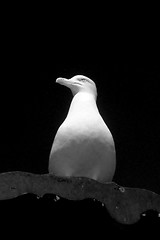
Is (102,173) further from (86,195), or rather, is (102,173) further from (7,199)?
(7,199)

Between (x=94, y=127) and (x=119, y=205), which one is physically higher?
(x=94, y=127)

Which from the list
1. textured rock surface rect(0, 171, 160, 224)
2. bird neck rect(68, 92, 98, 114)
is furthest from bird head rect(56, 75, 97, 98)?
textured rock surface rect(0, 171, 160, 224)

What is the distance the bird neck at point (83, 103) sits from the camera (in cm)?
180

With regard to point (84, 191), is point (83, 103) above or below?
above

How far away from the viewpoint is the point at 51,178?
1471 mm

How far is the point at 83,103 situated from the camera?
1.83m

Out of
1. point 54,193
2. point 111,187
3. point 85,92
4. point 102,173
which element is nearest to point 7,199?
point 54,193

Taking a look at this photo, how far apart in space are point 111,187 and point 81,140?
230 millimetres

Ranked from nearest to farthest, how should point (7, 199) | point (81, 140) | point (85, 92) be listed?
point (7, 199) < point (81, 140) < point (85, 92)

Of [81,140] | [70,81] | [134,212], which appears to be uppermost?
[70,81]

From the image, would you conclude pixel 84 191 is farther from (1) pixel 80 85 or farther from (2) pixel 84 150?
(1) pixel 80 85

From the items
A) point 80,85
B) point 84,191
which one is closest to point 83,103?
point 80,85

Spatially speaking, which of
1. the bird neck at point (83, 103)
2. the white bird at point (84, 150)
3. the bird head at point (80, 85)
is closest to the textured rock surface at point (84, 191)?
the white bird at point (84, 150)

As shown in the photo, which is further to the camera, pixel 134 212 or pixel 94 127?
pixel 94 127
